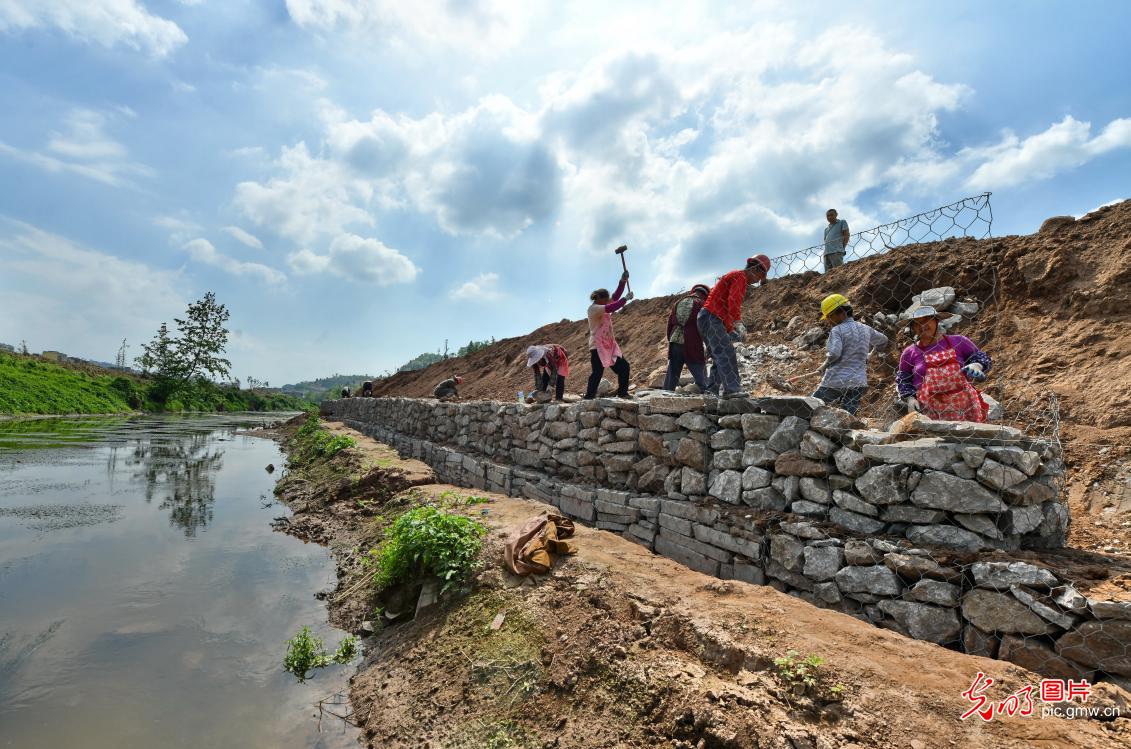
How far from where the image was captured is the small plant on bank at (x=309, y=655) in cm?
414

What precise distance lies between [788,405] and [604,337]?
3.31 metres

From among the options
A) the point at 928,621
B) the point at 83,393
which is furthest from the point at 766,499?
the point at 83,393

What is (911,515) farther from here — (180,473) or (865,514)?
(180,473)

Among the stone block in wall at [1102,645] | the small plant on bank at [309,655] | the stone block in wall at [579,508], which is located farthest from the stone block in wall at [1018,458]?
the small plant on bank at [309,655]

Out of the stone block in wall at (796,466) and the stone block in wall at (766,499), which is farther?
A: the stone block in wall at (766,499)

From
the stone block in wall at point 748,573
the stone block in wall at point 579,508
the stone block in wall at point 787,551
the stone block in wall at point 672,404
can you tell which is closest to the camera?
the stone block in wall at point 787,551

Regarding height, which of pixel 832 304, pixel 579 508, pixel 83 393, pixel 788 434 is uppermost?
pixel 83 393

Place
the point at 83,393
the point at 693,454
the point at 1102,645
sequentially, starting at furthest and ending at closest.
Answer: the point at 83,393 → the point at 693,454 → the point at 1102,645

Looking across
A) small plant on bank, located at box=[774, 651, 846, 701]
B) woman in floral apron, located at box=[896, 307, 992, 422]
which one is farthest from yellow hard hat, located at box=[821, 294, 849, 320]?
small plant on bank, located at box=[774, 651, 846, 701]

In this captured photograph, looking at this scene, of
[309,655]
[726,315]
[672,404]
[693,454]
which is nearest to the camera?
[309,655]

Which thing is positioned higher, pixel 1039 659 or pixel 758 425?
pixel 758 425

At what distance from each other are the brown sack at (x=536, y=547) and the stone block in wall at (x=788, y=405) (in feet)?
7.08

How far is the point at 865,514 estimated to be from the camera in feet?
11.5

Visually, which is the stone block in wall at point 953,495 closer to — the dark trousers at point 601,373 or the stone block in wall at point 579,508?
the stone block in wall at point 579,508
